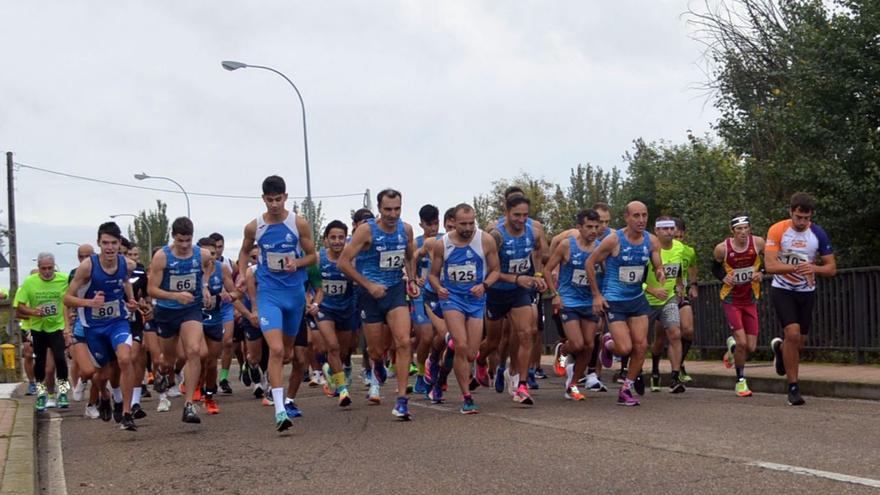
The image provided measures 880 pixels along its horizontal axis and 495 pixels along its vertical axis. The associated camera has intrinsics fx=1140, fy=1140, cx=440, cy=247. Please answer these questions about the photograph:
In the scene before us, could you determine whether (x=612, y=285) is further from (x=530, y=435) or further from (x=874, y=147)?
(x=874, y=147)

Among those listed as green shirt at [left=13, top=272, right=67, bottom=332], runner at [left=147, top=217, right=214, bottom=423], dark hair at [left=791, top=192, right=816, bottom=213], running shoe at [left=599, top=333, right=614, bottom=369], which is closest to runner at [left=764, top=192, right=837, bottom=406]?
dark hair at [left=791, top=192, right=816, bottom=213]

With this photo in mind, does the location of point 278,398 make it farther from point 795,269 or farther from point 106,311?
point 795,269

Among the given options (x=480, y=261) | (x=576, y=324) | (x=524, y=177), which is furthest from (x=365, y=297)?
(x=524, y=177)

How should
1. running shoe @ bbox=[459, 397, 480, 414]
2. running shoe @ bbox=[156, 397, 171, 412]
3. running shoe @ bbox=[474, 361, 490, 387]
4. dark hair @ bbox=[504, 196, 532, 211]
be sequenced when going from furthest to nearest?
running shoe @ bbox=[474, 361, 490, 387], running shoe @ bbox=[156, 397, 171, 412], dark hair @ bbox=[504, 196, 532, 211], running shoe @ bbox=[459, 397, 480, 414]

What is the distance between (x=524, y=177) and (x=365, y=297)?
61073 millimetres

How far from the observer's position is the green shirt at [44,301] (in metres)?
14.4

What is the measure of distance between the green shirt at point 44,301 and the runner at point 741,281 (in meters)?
8.19

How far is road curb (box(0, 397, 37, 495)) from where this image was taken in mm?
6895

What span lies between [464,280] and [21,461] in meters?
4.54

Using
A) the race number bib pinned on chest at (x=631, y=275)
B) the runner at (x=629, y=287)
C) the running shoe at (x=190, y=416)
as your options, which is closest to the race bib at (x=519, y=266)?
the runner at (x=629, y=287)

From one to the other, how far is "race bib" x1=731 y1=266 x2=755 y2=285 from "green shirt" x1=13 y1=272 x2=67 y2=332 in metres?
8.28

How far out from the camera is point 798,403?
1100 centimetres

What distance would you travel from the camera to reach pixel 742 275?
1283 cm

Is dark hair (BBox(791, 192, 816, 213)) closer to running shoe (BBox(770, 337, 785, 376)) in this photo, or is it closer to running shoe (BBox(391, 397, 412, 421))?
running shoe (BBox(770, 337, 785, 376))
